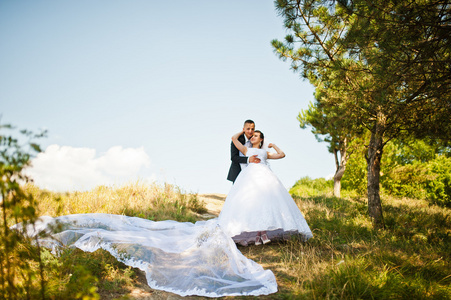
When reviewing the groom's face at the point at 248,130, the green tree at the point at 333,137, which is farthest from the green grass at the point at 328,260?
the green tree at the point at 333,137

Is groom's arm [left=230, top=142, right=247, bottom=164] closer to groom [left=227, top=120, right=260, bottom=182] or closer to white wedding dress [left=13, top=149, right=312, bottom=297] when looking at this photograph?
groom [left=227, top=120, right=260, bottom=182]

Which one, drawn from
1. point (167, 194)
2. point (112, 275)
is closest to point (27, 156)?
point (112, 275)

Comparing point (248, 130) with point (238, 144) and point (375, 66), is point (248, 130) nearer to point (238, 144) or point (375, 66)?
point (238, 144)

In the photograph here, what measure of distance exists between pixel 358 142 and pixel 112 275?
14.9m

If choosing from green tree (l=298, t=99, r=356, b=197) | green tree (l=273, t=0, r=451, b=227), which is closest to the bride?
green tree (l=273, t=0, r=451, b=227)

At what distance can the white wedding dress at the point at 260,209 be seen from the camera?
5.11 meters

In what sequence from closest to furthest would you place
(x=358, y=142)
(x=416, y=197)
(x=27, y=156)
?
(x=27, y=156)
(x=416, y=197)
(x=358, y=142)

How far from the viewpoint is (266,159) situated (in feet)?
19.8

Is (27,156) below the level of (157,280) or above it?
above

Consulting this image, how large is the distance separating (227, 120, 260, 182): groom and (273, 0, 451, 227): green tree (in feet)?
6.49

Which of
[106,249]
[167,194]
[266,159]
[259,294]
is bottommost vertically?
[259,294]

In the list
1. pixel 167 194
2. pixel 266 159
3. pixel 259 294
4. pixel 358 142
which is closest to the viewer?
pixel 259 294

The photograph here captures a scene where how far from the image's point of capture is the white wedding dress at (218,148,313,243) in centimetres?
511

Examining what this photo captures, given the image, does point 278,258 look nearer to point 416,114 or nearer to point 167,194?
point 416,114
